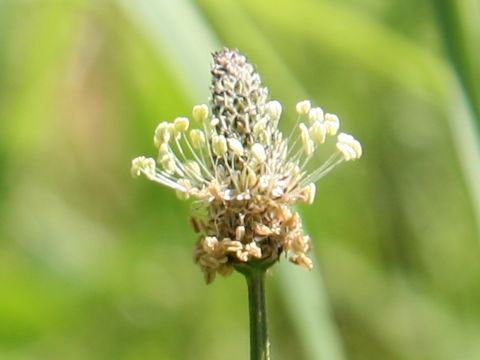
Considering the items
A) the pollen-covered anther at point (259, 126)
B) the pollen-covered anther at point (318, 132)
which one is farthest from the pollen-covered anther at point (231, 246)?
the pollen-covered anther at point (318, 132)

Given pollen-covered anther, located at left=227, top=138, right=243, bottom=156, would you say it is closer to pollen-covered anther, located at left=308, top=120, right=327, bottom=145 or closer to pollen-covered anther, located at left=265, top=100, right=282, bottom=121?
pollen-covered anther, located at left=265, top=100, right=282, bottom=121

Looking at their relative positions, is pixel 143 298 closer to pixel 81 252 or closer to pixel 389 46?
pixel 81 252

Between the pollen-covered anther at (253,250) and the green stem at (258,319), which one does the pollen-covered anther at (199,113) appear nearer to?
the pollen-covered anther at (253,250)

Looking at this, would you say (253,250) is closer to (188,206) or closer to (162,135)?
(162,135)

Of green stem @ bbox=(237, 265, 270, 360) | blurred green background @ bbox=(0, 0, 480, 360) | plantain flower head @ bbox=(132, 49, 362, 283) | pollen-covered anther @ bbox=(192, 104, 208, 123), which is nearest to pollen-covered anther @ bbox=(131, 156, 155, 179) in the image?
plantain flower head @ bbox=(132, 49, 362, 283)

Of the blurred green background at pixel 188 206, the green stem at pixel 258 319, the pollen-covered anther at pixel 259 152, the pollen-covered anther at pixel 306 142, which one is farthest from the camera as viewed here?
the blurred green background at pixel 188 206

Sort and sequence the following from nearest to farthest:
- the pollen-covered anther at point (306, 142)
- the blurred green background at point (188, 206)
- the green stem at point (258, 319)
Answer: the green stem at point (258, 319) < the pollen-covered anther at point (306, 142) < the blurred green background at point (188, 206)

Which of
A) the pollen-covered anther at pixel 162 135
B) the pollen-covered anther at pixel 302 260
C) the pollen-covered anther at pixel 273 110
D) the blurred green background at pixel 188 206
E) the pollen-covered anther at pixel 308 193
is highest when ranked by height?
the blurred green background at pixel 188 206

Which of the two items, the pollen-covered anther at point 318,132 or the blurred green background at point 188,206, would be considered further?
the blurred green background at point 188,206
